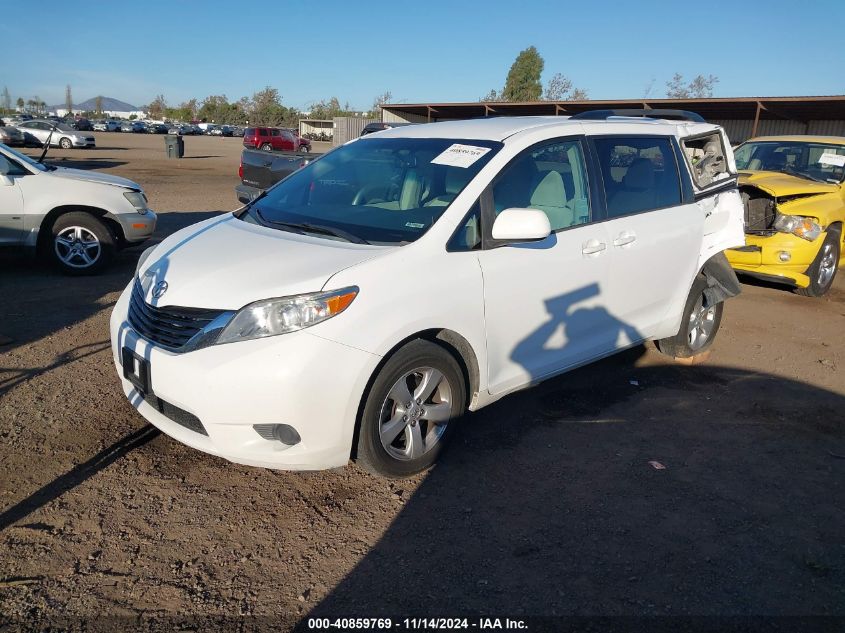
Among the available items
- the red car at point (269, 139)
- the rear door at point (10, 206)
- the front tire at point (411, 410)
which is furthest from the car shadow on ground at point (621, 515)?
the red car at point (269, 139)

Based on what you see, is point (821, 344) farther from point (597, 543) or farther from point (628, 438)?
point (597, 543)

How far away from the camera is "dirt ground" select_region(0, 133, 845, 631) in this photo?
2678mm

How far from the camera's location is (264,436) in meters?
3.05

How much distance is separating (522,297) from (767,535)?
1.70m

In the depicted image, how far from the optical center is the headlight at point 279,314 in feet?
9.89

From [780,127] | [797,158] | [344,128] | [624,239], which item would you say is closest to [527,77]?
[344,128]

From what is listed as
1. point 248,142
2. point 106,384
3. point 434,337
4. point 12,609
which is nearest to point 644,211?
point 434,337

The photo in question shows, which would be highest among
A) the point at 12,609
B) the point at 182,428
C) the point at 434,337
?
the point at 434,337

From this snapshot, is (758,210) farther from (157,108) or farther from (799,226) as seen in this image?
(157,108)

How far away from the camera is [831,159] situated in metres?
8.73

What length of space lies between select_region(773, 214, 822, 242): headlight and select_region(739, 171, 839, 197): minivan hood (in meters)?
0.28

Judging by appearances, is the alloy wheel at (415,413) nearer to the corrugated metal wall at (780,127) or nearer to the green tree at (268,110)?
the corrugated metal wall at (780,127)

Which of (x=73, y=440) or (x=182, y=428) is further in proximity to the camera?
(x=73, y=440)

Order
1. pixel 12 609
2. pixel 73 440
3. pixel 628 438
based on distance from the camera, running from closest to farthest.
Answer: pixel 12 609, pixel 73 440, pixel 628 438
